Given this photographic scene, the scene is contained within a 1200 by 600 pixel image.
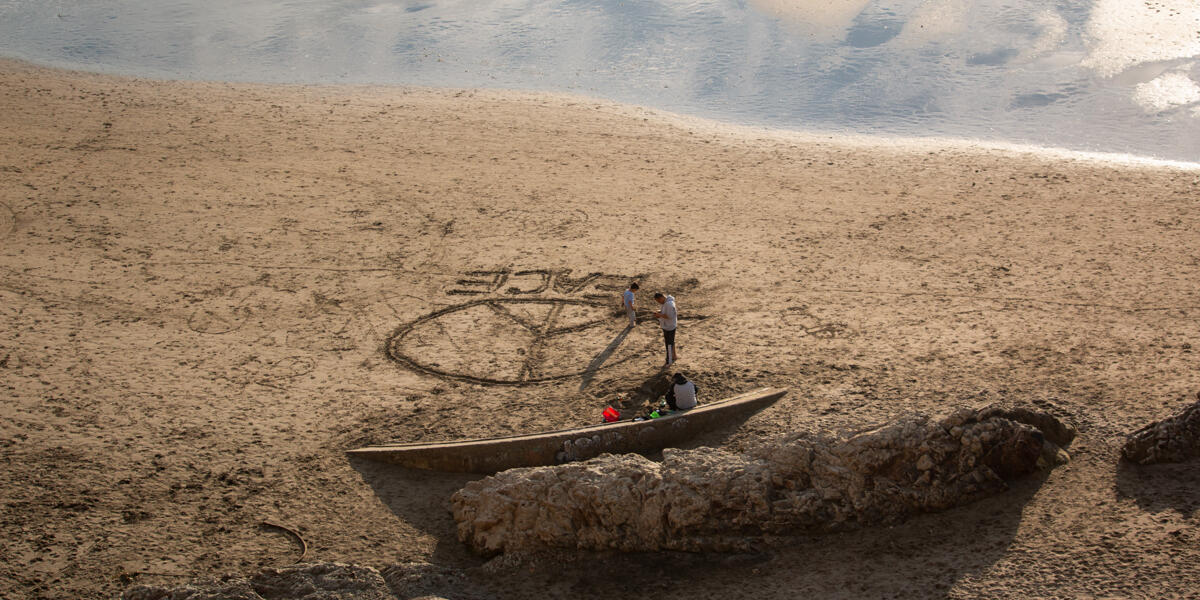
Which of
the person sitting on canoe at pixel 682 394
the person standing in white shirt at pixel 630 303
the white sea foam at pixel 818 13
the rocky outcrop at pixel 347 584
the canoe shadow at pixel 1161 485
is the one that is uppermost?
the white sea foam at pixel 818 13

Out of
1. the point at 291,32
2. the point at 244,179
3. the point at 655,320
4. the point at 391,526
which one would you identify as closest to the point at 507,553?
the point at 391,526

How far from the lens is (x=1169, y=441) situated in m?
9.02

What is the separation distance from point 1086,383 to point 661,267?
565 centimetres

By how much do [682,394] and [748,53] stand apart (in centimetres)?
1513

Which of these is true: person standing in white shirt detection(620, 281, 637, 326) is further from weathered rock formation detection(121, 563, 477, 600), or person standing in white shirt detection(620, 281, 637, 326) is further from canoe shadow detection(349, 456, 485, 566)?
weathered rock formation detection(121, 563, 477, 600)

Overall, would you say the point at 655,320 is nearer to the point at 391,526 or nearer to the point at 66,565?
the point at 391,526

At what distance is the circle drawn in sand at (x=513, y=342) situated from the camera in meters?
11.8

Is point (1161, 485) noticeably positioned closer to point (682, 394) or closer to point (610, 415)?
point (682, 394)

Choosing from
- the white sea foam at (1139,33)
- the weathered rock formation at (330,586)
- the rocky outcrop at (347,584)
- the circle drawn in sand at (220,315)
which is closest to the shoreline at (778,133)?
the white sea foam at (1139,33)

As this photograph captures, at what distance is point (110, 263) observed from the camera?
13.8m

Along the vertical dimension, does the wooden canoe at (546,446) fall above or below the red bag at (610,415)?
below

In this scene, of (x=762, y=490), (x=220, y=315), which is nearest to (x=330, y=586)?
(x=762, y=490)

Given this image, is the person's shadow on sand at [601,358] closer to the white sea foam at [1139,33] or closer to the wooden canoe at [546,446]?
the wooden canoe at [546,446]

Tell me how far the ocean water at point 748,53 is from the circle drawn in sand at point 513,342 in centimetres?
845
